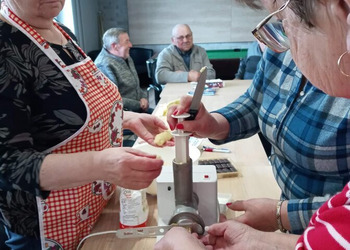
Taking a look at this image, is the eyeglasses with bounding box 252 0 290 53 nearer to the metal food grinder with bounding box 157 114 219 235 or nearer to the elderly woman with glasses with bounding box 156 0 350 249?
the elderly woman with glasses with bounding box 156 0 350 249

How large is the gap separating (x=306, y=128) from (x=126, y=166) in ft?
1.56

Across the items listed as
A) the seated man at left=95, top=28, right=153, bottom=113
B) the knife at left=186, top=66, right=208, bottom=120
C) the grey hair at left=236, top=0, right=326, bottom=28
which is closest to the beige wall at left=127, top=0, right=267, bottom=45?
the seated man at left=95, top=28, right=153, bottom=113

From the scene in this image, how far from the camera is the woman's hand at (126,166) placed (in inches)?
34.4

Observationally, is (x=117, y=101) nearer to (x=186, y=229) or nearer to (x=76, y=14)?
(x=186, y=229)

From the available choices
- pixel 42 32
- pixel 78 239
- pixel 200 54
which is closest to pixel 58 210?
pixel 78 239

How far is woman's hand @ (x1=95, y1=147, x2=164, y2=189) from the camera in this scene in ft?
2.87

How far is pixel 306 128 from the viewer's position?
910 millimetres

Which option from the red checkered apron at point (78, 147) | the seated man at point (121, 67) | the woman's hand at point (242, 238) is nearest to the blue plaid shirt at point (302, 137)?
the woman's hand at point (242, 238)

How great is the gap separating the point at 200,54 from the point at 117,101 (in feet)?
9.82

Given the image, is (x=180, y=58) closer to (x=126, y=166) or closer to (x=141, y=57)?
(x=141, y=57)

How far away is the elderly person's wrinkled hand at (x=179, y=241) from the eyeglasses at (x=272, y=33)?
46cm

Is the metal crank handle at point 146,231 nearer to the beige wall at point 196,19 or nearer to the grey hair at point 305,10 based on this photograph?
the grey hair at point 305,10

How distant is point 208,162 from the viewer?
148 centimetres

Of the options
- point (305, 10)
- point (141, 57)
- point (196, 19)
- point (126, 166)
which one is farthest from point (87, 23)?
point (305, 10)
